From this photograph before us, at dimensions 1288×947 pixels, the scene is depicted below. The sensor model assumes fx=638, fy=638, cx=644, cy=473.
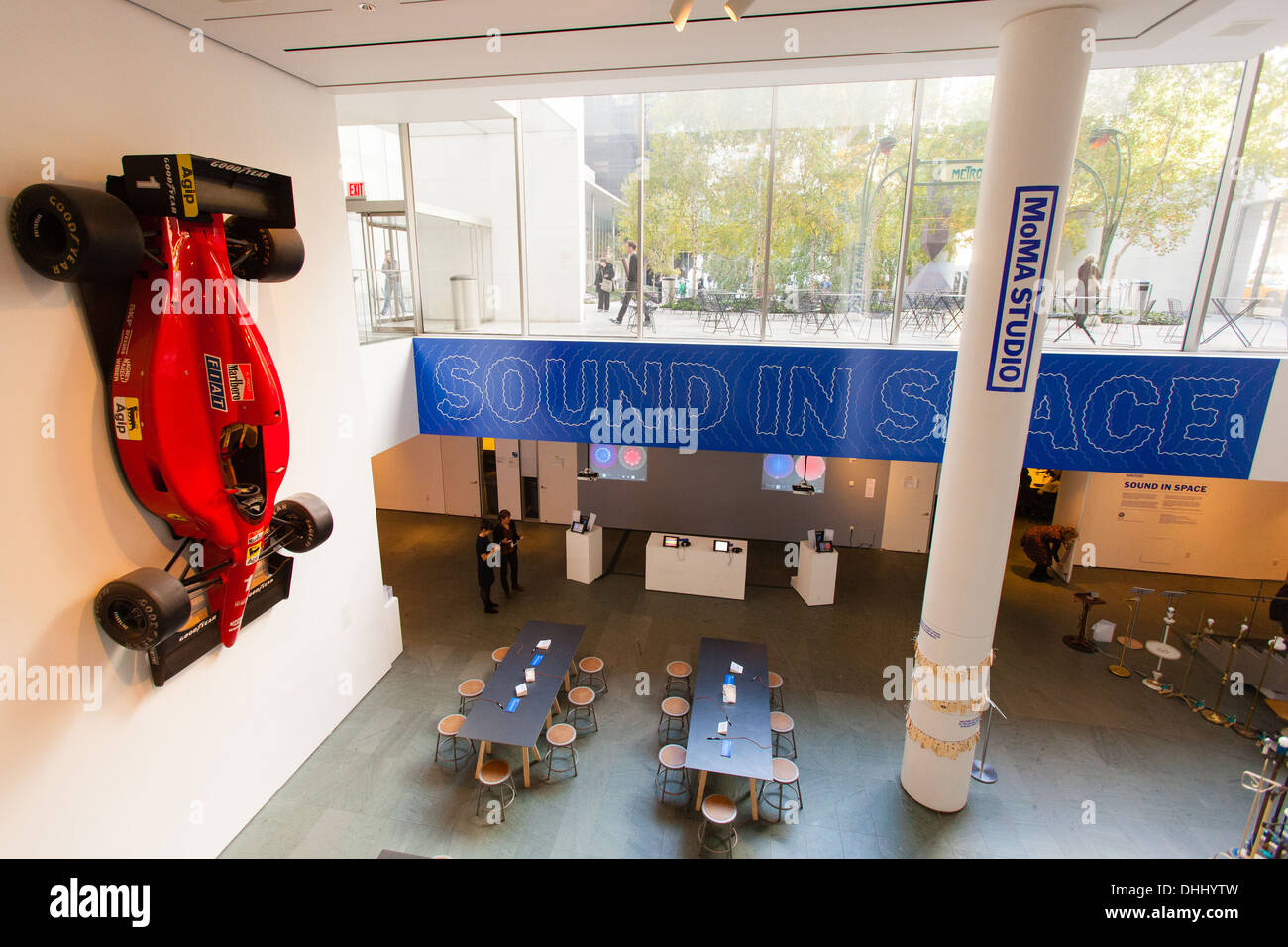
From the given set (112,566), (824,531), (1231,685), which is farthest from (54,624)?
(1231,685)

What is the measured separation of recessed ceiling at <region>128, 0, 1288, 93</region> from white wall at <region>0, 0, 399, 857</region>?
538mm

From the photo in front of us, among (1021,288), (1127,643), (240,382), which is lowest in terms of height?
(1127,643)

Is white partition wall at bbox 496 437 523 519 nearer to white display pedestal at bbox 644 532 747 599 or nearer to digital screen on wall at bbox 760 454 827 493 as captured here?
white display pedestal at bbox 644 532 747 599

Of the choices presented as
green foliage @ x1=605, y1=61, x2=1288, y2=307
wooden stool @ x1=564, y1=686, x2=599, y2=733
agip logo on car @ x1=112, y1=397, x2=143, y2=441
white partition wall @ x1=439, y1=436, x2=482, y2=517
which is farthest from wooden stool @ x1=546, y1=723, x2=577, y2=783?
white partition wall @ x1=439, y1=436, x2=482, y2=517

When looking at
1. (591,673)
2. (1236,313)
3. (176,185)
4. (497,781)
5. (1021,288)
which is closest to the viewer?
(176,185)

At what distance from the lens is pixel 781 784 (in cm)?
616

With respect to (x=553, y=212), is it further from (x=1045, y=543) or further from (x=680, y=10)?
(x=1045, y=543)

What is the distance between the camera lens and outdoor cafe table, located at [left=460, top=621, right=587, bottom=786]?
20.1 feet

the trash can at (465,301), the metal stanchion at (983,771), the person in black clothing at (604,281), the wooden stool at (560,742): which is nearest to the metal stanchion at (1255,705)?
the metal stanchion at (983,771)

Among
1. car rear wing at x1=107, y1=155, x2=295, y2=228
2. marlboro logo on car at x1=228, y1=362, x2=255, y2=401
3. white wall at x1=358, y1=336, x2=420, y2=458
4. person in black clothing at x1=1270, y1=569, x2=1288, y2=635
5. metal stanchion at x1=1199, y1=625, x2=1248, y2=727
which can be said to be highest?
car rear wing at x1=107, y1=155, x2=295, y2=228

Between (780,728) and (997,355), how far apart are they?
4154mm

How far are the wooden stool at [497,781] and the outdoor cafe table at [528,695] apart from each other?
0.33 ft

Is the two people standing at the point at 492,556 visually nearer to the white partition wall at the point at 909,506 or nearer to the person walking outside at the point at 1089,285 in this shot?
the white partition wall at the point at 909,506

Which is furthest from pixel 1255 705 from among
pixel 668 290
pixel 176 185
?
pixel 176 185
